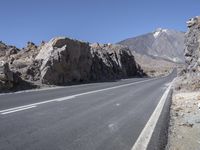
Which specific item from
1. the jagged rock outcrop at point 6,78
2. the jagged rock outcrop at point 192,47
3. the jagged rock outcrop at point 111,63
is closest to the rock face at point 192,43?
the jagged rock outcrop at point 192,47

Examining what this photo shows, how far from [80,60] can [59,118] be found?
142 ft

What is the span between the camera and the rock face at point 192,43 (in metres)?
34.5

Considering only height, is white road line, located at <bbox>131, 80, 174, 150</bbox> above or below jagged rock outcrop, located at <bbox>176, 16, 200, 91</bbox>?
below

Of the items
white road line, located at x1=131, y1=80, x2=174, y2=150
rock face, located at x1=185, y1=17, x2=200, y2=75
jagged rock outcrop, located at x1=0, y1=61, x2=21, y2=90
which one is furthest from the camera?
rock face, located at x1=185, y1=17, x2=200, y2=75

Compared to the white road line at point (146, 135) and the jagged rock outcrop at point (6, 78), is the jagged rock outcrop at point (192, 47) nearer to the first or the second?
the jagged rock outcrop at point (6, 78)

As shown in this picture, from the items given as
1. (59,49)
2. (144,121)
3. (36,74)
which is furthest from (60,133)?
(59,49)

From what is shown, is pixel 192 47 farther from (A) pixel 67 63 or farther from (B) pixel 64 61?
(A) pixel 67 63

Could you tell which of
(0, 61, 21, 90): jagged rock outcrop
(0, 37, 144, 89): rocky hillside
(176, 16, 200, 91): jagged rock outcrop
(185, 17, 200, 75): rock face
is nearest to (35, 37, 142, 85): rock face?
(0, 37, 144, 89): rocky hillside

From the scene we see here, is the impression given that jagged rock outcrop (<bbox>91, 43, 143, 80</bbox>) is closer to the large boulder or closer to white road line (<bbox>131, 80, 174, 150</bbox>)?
the large boulder


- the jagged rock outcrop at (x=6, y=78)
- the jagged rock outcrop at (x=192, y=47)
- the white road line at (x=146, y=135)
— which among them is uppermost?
the jagged rock outcrop at (x=192, y=47)

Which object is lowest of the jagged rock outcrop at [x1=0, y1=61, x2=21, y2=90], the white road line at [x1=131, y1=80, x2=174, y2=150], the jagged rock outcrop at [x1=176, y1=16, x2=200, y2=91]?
the white road line at [x1=131, y1=80, x2=174, y2=150]

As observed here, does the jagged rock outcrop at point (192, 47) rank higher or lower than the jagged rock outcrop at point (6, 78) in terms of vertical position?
higher

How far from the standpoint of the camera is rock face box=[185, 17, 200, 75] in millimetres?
34500

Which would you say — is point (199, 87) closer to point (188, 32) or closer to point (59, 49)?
point (188, 32)
